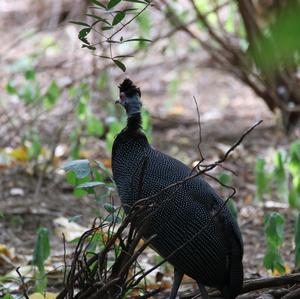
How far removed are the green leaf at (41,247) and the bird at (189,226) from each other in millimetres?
487

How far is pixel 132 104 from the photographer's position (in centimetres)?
275

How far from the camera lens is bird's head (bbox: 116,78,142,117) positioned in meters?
2.74

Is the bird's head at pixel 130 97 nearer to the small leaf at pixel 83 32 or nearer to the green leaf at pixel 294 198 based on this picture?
the small leaf at pixel 83 32

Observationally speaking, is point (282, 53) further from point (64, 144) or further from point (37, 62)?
point (37, 62)

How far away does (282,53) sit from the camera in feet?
3.01

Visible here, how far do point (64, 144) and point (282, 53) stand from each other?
5.21 metres

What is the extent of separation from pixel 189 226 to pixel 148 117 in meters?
2.02

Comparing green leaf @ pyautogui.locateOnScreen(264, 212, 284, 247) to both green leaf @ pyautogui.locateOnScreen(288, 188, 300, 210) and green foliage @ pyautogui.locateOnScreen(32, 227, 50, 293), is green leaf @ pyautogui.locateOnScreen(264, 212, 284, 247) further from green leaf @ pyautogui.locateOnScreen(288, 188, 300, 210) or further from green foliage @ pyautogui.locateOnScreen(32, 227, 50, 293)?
green leaf @ pyautogui.locateOnScreen(288, 188, 300, 210)

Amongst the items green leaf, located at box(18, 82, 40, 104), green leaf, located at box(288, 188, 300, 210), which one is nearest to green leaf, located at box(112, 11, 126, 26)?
green leaf, located at box(288, 188, 300, 210)

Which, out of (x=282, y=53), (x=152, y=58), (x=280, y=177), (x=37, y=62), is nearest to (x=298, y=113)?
(x=280, y=177)

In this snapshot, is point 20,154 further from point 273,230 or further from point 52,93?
point 273,230

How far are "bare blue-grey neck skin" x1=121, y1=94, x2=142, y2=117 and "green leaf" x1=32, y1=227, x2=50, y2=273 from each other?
25.0 inches

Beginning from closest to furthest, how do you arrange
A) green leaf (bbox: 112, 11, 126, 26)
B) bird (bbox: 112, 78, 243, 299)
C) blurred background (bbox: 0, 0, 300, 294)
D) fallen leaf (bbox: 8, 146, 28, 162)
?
green leaf (bbox: 112, 11, 126, 26)
bird (bbox: 112, 78, 243, 299)
blurred background (bbox: 0, 0, 300, 294)
fallen leaf (bbox: 8, 146, 28, 162)

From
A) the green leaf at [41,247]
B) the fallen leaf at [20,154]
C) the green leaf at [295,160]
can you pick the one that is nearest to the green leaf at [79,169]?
the green leaf at [41,247]
